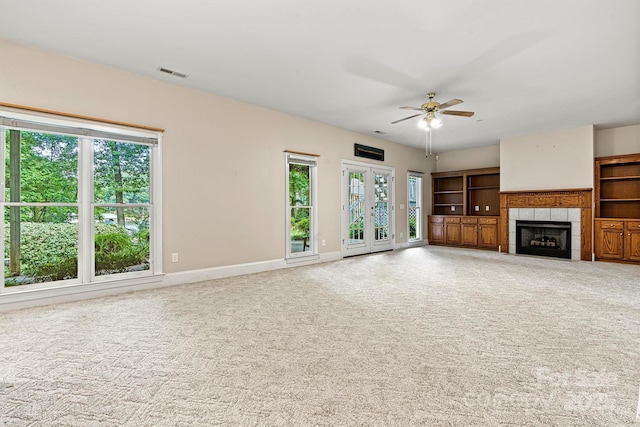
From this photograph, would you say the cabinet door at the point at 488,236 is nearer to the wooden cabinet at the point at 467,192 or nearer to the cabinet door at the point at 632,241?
the wooden cabinet at the point at 467,192

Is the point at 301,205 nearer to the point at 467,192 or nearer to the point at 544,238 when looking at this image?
the point at 467,192

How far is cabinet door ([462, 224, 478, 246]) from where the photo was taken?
8.44 m

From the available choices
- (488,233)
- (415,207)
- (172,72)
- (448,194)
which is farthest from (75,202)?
(448,194)

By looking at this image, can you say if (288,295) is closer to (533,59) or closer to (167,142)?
A: (167,142)

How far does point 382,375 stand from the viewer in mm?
2014

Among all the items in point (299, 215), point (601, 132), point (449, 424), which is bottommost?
point (449, 424)

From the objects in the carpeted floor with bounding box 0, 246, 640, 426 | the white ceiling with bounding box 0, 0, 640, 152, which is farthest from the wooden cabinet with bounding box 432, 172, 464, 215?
the carpeted floor with bounding box 0, 246, 640, 426

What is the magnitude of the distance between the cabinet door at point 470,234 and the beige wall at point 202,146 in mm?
4335

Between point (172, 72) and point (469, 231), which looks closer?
point (172, 72)

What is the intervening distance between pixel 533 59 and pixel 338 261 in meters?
4.53

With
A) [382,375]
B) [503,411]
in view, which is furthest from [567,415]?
[382,375]

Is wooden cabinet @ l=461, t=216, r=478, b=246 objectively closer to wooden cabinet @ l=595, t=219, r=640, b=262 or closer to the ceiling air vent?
→ wooden cabinet @ l=595, t=219, r=640, b=262

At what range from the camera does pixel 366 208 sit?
24.9ft

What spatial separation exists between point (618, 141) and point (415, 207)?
4570 millimetres
